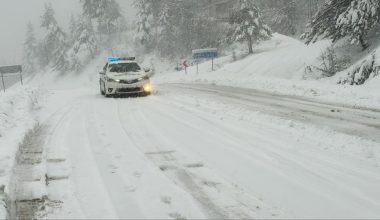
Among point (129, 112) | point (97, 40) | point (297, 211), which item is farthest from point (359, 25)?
point (97, 40)

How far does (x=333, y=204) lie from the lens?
4.57 meters

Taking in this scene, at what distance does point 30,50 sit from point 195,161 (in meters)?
105

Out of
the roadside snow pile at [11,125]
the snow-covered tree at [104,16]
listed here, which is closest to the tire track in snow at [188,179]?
the roadside snow pile at [11,125]

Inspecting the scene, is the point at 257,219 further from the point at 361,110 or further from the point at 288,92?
the point at 288,92

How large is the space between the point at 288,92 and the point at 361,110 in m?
5.77

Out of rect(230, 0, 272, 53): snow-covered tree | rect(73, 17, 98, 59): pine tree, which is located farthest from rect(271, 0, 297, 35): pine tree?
rect(73, 17, 98, 59): pine tree

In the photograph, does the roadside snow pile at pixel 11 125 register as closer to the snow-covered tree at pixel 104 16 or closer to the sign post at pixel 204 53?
the sign post at pixel 204 53

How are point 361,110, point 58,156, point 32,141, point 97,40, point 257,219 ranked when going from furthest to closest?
point 97,40 < point 361,110 < point 32,141 < point 58,156 < point 257,219

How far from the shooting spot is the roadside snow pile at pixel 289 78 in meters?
14.9

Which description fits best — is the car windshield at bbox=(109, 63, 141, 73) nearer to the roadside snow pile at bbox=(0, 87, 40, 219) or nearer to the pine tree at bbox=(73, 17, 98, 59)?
the roadside snow pile at bbox=(0, 87, 40, 219)

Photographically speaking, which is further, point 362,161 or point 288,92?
point 288,92

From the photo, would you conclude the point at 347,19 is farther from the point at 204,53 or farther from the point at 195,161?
the point at 195,161

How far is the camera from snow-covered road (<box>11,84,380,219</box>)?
4527 mm

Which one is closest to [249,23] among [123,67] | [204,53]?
[204,53]
